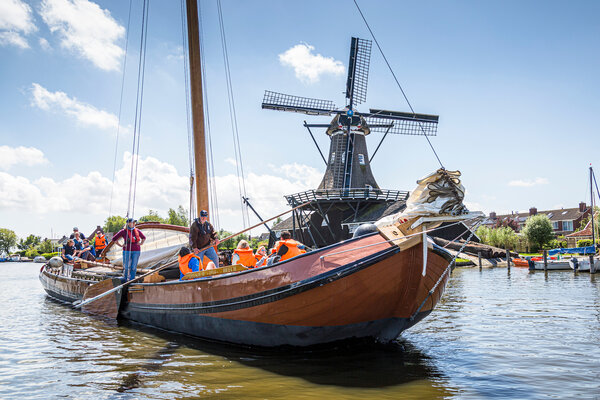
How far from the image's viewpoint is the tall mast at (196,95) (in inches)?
416

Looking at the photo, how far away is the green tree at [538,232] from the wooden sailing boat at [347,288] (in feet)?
145

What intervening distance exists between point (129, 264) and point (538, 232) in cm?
4550

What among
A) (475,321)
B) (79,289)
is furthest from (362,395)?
(79,289)

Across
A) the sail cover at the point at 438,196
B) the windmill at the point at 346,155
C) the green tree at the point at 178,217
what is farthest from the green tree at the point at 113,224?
the sail cover at the point at 438,196

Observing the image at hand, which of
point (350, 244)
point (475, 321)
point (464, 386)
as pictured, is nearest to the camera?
point (464, 386)

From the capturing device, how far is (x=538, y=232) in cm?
4534

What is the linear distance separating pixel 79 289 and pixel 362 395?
35.2 ft

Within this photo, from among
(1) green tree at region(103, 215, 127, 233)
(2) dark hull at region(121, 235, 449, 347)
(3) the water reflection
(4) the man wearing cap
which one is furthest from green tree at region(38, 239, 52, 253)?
(2) dark hull at region(121, 235, 449, 347)

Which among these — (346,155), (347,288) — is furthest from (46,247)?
(347,288)

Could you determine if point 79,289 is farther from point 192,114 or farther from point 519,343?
point 519,343

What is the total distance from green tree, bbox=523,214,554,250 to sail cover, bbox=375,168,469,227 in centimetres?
4530

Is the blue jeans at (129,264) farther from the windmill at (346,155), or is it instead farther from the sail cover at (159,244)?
the windmill at (346,155)

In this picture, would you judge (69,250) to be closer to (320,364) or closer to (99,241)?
(99,241)

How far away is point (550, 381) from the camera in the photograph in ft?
18.0
